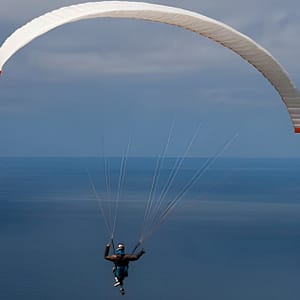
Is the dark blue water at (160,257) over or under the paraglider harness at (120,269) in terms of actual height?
over

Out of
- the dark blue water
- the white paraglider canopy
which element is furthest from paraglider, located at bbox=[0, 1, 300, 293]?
the dark blue water

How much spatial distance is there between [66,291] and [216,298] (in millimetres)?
14388

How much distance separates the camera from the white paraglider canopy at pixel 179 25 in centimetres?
1016

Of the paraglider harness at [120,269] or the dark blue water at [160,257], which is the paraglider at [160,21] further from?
the dark blue water at [160,257]

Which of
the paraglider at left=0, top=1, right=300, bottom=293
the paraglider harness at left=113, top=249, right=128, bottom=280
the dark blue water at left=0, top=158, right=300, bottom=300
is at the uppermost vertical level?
the dark blue water at left=0, top=158, right=300, bottom=300

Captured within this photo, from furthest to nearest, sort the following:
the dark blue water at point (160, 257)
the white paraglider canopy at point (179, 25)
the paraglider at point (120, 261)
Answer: the dark blue water at point (160, 257)
the paraglider at point (120, 261)
the white paraglider canopy at point (179, 25)

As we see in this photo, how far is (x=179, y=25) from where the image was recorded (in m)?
12.3

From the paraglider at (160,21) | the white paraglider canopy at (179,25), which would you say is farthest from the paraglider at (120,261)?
the white paraglider canopy at (179,25)

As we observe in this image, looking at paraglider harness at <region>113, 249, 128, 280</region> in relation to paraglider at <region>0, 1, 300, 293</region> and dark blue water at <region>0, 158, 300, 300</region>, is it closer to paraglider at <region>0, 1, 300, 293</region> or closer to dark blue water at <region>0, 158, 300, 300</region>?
paraglider at <region>0, 1, 300, 293</region>

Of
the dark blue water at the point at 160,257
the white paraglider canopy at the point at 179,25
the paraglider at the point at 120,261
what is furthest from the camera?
the dark blue water at the point at 160,257

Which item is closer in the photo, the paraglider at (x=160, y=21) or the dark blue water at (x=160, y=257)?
the paraglider at (x=160, y=21)

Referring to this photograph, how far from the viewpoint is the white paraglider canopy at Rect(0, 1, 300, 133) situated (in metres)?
10.2

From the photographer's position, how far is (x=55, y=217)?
10994 centimetres

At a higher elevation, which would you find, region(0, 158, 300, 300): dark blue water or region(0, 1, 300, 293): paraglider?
region(0, 158, 300, 300): dark blue water
